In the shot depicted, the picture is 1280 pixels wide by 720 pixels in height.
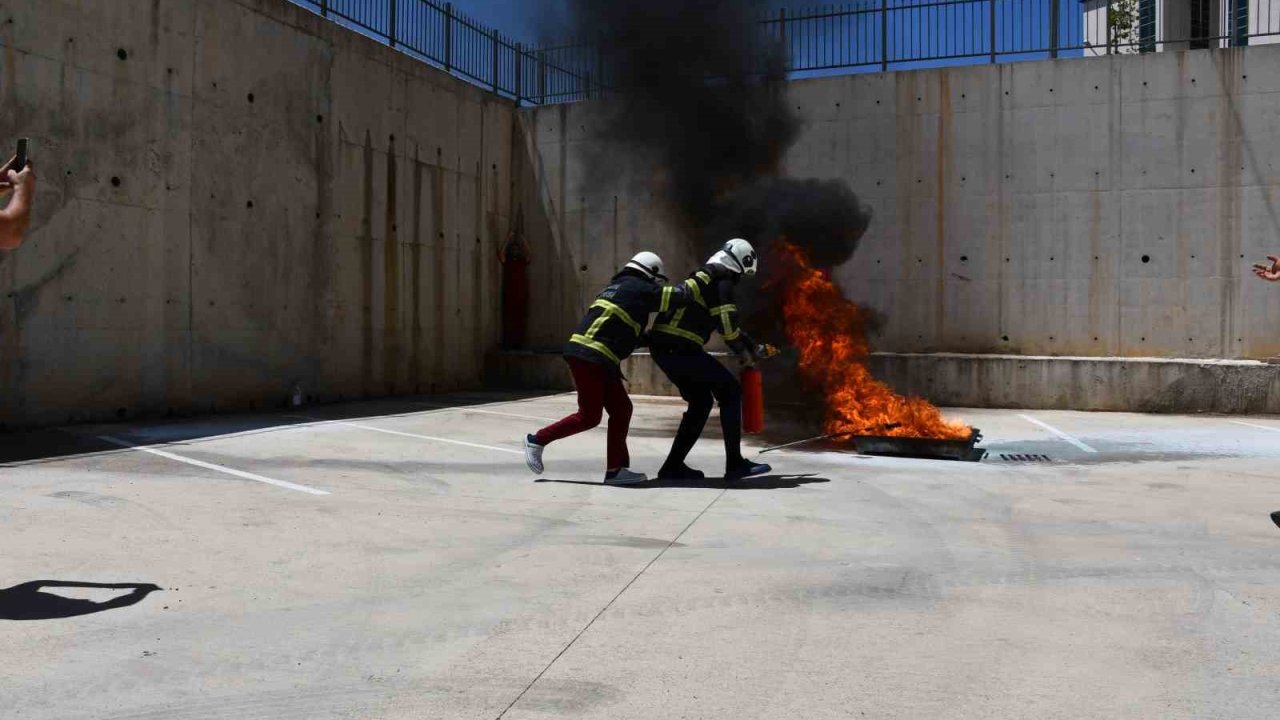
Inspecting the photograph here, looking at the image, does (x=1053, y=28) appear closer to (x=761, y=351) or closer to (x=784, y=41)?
(x=784, y=41)

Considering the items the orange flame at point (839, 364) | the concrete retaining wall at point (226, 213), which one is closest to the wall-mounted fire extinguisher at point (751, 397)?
the orange flame at point (839, 364)

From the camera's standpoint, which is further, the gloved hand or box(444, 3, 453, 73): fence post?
box(444, 3, 453, 73): fence post

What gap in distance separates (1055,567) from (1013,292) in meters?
9.52

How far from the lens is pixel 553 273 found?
15.7m

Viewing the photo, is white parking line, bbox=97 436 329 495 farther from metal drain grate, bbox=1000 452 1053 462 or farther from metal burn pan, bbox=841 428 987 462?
metal drain grate, bbox=1000 452 1053 462

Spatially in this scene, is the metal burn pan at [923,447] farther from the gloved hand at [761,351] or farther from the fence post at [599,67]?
the fence post at [599,67]

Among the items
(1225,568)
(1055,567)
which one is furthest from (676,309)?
(1225,568)

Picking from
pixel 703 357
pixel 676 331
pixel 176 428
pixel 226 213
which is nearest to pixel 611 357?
pixel 676 331

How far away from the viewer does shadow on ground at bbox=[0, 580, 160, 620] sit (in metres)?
3.54

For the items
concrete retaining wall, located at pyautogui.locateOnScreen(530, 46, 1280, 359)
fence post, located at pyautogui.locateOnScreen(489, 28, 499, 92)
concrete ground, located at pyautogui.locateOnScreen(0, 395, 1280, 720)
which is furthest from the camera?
fence post, located at pyautogui.locateOnScreen(489, 28, 499, 92)

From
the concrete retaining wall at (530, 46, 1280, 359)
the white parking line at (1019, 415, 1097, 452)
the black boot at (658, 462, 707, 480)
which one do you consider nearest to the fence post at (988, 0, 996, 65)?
the concrete retaining wall at (530, 46, 1280, 359)

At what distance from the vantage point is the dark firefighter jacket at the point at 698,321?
6891mm

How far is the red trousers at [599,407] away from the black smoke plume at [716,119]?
5612mm

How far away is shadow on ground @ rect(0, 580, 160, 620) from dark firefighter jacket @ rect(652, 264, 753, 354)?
12.6 ft
